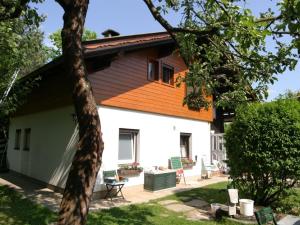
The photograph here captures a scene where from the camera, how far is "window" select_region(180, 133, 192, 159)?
14.2 m

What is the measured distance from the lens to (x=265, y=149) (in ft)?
25.9

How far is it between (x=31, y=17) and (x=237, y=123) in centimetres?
594

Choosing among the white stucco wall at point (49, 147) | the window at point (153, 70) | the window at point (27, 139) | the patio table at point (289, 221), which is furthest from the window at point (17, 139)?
the patio table at point (289, 221)

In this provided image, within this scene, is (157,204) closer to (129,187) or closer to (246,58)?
(129,187)

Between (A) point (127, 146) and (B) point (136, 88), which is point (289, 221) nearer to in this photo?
(A) point (127, 146)

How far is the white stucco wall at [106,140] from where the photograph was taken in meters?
10.3

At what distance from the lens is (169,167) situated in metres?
12.6

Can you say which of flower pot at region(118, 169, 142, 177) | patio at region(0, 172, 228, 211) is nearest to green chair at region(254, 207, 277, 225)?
patio at region(0, 172, 228, 211)

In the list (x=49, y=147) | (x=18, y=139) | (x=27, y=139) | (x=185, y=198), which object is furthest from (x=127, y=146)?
(x=18, y=139)

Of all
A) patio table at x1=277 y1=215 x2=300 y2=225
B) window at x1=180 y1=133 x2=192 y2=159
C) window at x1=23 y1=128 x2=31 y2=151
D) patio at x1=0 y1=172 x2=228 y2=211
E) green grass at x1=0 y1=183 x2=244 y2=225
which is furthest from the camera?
window at x1=180 y1=133 x2=192 y2=159

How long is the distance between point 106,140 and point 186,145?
5.38 metres

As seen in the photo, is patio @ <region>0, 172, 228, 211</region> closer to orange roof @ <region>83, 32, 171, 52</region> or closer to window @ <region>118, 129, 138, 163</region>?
window @ <region>118, 129, 138, 163</region>

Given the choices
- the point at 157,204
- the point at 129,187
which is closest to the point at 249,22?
the point at 157,204

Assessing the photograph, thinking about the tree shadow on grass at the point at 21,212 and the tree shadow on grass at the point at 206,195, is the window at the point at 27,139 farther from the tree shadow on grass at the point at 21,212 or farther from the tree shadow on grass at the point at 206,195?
the tree shadow on grass at the point at 206,195
